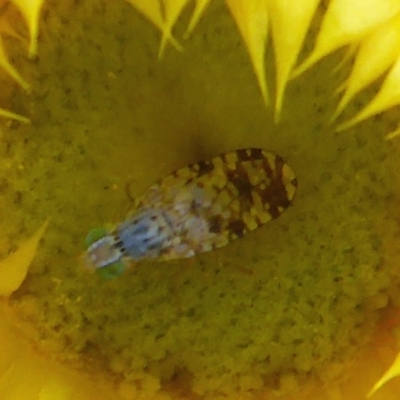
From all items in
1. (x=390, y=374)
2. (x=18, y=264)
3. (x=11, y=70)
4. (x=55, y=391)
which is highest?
(x=11, y=70)

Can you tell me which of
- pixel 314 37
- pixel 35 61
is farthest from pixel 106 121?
pixel 314 37

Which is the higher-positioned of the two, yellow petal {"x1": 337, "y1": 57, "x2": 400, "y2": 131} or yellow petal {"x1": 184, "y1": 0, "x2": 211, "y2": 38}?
yellow petal {"x1": 184, "y1": 0, "x2": 211, "y2": 38}

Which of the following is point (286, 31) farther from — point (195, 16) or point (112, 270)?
point (112, 270)

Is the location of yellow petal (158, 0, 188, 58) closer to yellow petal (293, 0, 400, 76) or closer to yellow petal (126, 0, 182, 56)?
yellow petal (126, 0, 182, 56)

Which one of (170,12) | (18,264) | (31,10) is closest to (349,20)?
(170,12)

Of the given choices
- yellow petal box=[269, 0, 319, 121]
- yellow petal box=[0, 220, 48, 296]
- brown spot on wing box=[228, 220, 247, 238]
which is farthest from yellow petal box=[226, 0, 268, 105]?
yellow petal box=[0, 220, 48, 296]

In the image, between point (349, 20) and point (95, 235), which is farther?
point (95, 235)
